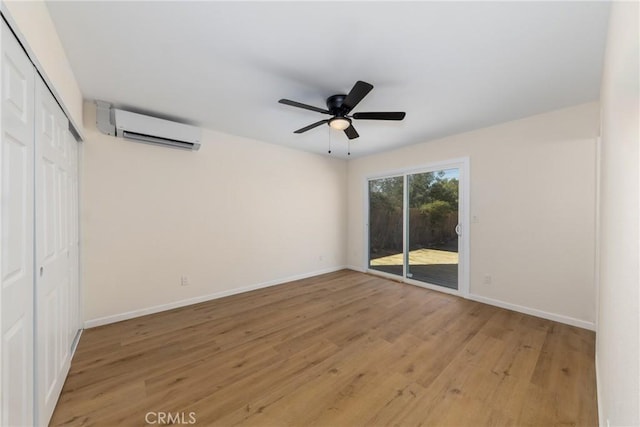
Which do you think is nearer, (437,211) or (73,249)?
(73,249)

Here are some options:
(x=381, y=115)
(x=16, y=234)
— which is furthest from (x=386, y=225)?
(x=16, y=234)

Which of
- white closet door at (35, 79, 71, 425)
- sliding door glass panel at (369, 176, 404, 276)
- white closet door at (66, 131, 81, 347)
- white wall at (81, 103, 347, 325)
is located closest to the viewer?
white closet door at (35, 79, 71, 425)

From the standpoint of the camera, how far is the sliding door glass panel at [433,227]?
12.2 feet

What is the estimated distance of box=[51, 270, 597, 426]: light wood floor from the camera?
1.53m

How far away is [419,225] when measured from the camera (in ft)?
13.7

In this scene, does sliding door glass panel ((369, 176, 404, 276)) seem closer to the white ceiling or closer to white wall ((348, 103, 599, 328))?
white wall ((348, 103, 599, 328))

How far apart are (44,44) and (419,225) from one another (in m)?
4.45

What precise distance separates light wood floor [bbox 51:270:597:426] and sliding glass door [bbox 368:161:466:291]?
0.97m

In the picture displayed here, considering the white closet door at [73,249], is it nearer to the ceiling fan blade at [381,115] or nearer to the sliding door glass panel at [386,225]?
the ceiling fan blade at [381,115]

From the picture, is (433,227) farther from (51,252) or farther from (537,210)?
(51,252)

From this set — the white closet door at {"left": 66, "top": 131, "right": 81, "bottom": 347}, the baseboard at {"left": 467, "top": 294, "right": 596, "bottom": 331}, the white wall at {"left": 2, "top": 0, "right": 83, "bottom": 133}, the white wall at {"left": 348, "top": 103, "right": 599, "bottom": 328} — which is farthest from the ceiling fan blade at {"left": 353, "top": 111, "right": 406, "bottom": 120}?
Answer: the baseboard at {"left": 467, "top": 294, "right": 596, "bottom": 331}

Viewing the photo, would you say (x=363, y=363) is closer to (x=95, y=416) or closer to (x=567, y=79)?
(x=95, y=416)

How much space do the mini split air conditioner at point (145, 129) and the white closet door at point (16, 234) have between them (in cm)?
155

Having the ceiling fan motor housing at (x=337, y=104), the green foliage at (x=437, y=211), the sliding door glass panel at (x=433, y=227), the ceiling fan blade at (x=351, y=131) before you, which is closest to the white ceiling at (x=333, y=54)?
the ceiling fan motor housing at (x=337, y=104)
